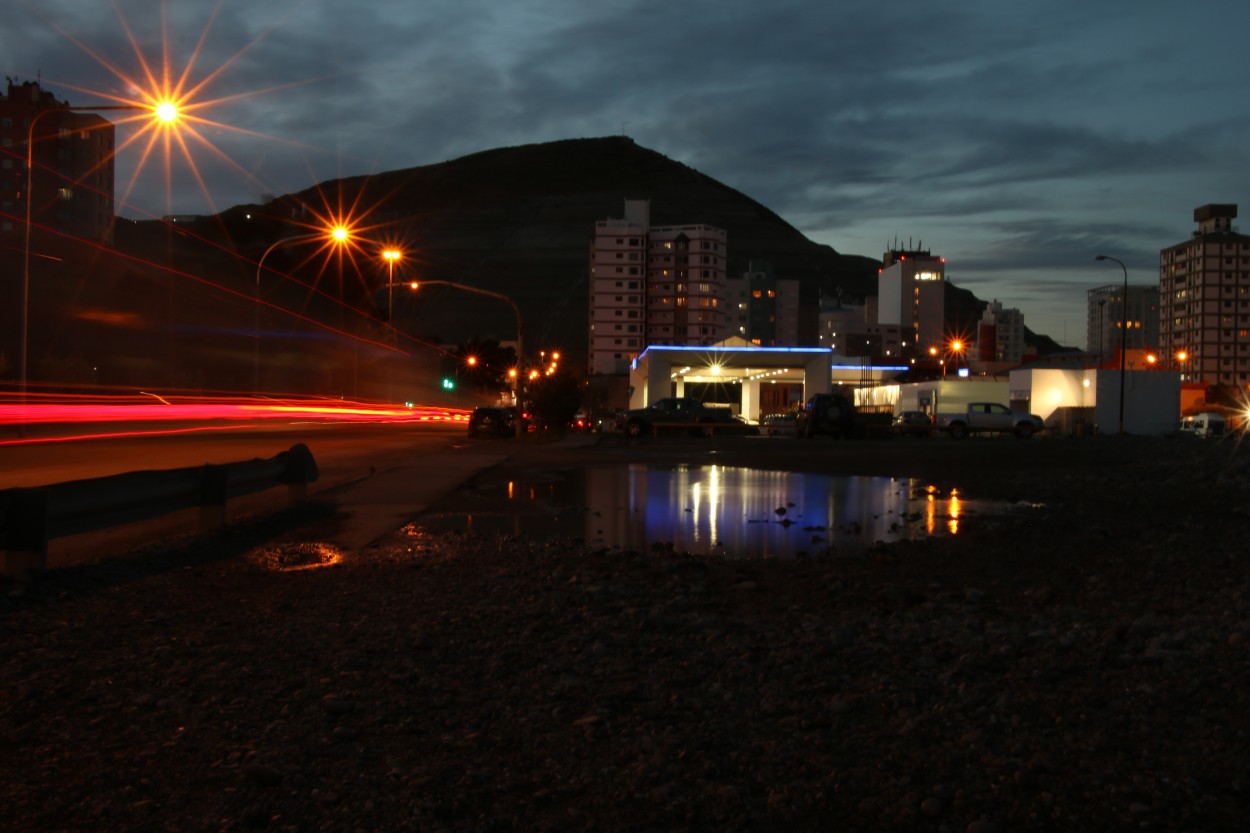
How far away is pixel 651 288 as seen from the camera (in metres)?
136

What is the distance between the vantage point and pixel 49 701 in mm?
5133

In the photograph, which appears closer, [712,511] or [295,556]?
[295,556]

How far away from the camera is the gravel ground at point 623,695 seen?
3953 millimetres

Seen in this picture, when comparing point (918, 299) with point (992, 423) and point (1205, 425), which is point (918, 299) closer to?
point (1205, 425)

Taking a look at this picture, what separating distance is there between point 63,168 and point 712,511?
111 m

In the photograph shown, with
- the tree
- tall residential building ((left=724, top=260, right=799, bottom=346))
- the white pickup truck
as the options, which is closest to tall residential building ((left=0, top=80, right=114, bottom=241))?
the tree

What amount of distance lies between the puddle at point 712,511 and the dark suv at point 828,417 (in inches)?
1000

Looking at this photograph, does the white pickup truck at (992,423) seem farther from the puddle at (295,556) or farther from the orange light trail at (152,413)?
the puddle at (295,556)

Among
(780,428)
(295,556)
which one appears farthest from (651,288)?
(295,556)

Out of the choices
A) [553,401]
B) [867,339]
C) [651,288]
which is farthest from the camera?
[867,339]

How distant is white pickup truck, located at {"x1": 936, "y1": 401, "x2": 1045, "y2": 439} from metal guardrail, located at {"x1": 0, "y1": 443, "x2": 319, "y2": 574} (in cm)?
4338

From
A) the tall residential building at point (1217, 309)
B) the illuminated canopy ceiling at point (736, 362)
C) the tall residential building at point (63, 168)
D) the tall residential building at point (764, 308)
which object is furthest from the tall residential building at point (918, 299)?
the tall residential building at point (63, 168)

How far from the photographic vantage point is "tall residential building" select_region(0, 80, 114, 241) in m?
96.1

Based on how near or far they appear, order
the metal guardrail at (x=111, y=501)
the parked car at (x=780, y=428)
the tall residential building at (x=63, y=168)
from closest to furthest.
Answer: the metal guardrail at (x=111, y=501) < the parked car at (x=780, y=428) < the tall residential building at (x=63, y=168)
